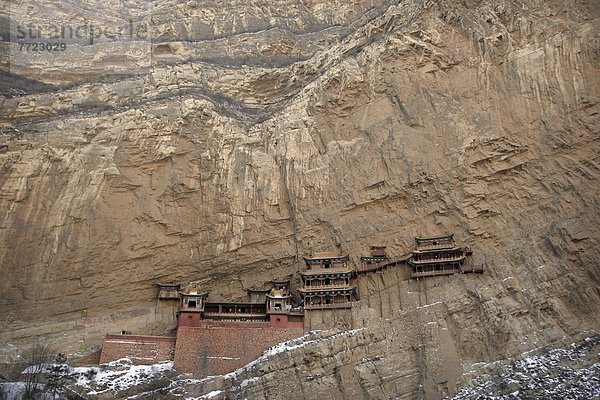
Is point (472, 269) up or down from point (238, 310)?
up

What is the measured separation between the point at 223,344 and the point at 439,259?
12330 millimetres

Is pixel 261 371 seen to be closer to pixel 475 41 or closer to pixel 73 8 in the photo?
pixel 475 41

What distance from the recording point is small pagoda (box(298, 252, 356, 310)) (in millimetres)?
32875

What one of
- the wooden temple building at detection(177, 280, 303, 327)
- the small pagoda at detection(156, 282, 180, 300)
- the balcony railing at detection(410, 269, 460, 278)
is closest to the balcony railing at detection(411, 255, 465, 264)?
the balcony railing at detection(410, 269, 460, 278)

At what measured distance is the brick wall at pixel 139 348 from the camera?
30.9 meters

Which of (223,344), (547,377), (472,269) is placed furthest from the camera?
(472,269)

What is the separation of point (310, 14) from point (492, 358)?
121ft

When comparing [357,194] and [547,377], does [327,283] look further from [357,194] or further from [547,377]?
[547,377]

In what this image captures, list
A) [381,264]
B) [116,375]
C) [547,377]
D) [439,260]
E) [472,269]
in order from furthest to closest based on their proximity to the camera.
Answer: [381,264]
[439,260]
[472,269]
[116,375]
[547,377]

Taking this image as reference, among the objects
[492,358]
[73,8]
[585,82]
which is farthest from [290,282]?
[73,8]

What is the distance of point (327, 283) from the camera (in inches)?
1330

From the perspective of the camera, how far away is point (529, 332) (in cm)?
2777

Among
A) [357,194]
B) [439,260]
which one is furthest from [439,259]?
[357,194]

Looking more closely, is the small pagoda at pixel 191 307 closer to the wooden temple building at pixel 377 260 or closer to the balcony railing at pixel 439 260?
the wooden temple building at pixel 377 260
